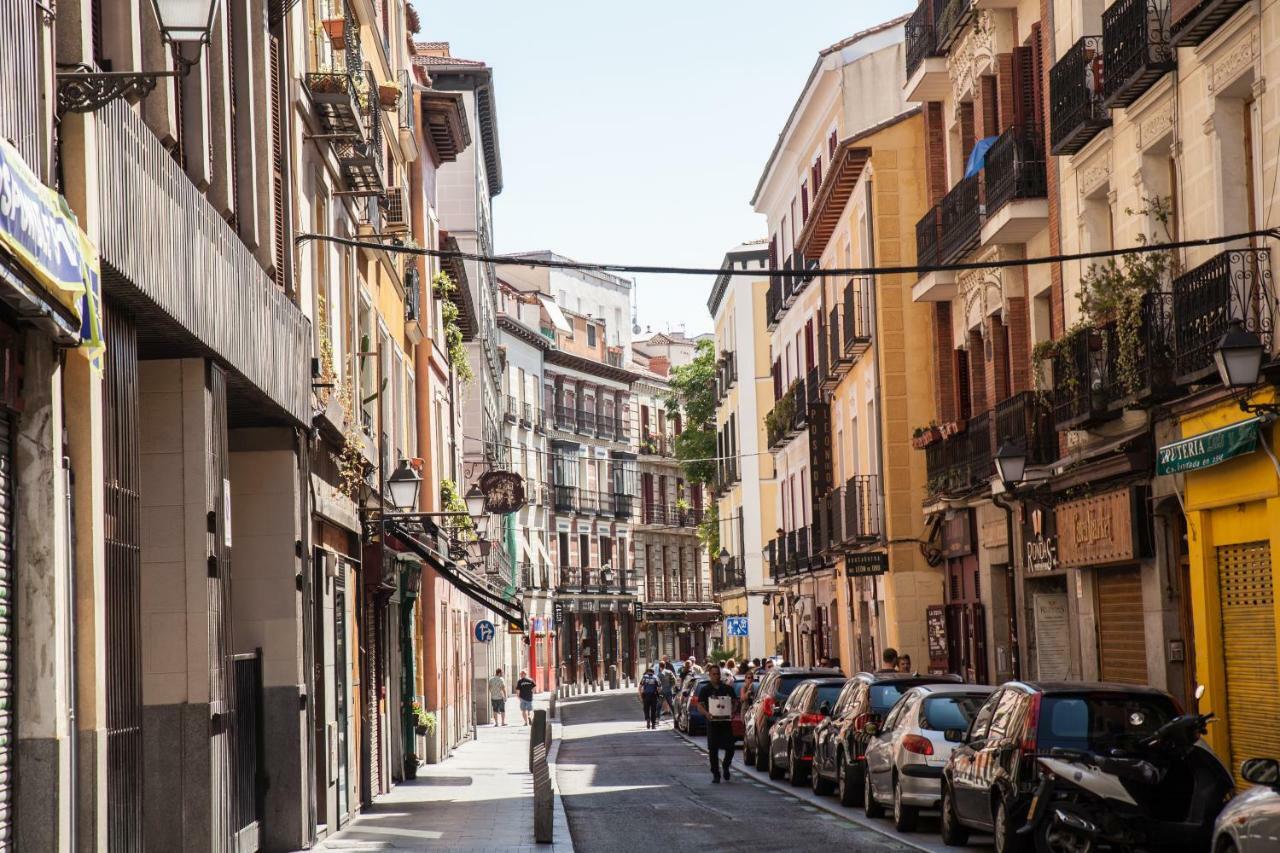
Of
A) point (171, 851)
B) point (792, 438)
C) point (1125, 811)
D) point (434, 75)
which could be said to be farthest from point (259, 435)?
point (434, 75)

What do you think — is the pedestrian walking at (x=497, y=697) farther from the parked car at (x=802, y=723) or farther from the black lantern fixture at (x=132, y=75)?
the black lantern fixture at (x=132, y=75)

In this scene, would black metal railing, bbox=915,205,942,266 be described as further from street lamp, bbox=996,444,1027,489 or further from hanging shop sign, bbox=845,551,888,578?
street lamp, bbox=996,444,1027,489

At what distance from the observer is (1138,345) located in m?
20.7

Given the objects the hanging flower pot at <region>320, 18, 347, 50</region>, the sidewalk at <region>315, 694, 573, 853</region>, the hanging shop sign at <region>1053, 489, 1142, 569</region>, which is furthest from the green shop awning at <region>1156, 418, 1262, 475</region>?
the hanging flower pot at <region>320, 18, 347, 50</region>

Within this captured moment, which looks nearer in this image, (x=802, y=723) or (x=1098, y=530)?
(x=1098, y=530)

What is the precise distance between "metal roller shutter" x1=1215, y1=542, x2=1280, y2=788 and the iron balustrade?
48.0ft

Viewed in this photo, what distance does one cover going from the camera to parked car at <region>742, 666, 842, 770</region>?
3191 cm

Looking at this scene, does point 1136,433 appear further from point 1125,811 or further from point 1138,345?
point 1125,811

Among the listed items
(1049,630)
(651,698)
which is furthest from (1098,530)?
(651,698)

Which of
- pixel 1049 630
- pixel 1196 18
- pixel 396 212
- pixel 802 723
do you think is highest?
pixel 396 212

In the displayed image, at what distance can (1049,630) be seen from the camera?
28844 millimetres

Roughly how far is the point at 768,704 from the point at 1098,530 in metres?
9.35

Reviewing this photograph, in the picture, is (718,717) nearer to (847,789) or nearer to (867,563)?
(847,789)

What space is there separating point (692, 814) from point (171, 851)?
388 inches
